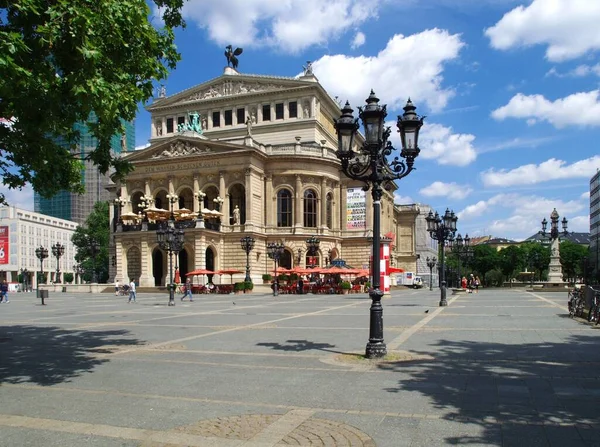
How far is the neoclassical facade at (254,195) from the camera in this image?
62250 millimetres

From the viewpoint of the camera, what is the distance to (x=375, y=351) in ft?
37.0

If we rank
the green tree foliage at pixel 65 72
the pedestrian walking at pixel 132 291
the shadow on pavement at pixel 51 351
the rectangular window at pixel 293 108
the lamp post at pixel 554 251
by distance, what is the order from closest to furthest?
the green tree foliage at pixel 65 72 → the shadow on pavement at pixel 51 351 → the pedestrian walking at pixel 132 291 → the lamp post at pixel 554 251 → the rectangular window at pixel 293 108

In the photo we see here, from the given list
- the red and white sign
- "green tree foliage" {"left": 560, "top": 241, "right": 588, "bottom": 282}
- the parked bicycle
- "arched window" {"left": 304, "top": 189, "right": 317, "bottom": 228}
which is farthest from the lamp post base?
"green tree foliage" {"left": 560, "top": 241, "right": 588, "bottom": 282}

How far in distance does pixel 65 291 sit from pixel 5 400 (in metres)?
60.1

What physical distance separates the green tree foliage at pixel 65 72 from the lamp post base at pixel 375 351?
6.58 metres

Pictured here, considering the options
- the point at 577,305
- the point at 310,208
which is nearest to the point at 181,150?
the point at 310,208

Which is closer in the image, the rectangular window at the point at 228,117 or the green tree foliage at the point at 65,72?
the green tree foliage at the point at 65,72

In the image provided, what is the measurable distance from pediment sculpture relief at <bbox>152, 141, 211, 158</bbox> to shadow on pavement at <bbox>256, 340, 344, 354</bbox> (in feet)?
172

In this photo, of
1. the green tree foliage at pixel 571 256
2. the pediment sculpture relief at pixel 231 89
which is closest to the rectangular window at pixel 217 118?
the pediment sculpture relief at pixel 231 89

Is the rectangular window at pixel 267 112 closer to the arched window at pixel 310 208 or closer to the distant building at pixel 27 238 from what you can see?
the arched window at pixel 310 208

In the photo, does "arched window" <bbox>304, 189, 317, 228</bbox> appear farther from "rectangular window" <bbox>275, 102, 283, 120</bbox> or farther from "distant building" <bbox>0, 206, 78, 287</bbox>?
"distant building" <bbox>0, 206, 78, 287</bbox>

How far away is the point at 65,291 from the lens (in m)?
63.6

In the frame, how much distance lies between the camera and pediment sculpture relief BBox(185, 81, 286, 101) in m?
73.1

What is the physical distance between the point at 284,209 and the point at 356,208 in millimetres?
9101
